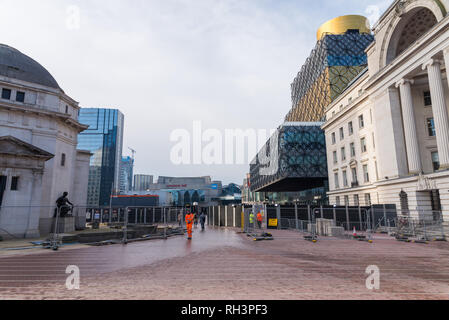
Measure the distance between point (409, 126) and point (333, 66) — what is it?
3817 centimetres

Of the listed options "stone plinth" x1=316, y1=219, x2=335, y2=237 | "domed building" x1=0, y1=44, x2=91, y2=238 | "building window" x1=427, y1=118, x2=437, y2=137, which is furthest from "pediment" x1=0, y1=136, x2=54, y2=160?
"building window" x1=427, y1=118, x2=437, y2=137

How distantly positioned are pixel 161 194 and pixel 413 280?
97083mm

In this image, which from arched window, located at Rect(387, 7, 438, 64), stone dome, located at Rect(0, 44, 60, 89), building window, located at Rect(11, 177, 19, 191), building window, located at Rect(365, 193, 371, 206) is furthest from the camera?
building window, located at Rect(365, 193, 371, 206)

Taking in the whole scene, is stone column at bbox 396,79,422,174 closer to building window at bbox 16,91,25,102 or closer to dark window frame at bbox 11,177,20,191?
dark window frame at bbox 11,177,20,191

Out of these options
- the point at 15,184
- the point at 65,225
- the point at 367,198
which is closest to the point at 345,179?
the point at 367,198

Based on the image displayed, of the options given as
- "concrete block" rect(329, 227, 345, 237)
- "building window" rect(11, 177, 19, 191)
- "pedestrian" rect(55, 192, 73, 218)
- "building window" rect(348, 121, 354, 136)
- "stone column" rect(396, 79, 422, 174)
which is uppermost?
"building window" rect(348, 121, 354, 136)

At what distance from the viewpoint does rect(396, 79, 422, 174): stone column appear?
89.8ft

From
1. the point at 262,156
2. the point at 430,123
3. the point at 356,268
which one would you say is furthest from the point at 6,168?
the point at 262,156

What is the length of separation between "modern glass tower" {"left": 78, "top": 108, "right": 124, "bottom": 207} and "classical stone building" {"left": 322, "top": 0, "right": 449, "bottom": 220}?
133330 millimetres

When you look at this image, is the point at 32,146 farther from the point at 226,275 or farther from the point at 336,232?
the point at 336,232

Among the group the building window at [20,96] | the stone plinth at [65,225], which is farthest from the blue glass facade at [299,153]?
the building window at [20,96]

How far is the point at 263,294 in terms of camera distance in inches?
233

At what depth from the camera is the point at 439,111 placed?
2423 centimetres
